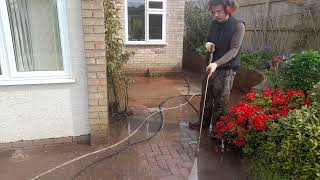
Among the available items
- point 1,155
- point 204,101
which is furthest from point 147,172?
point 1,155

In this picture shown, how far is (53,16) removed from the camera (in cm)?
345

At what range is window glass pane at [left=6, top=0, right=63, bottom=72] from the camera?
3387mm

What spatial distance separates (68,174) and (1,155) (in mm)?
1104

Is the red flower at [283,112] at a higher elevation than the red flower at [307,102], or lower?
lower

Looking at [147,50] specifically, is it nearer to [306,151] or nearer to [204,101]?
[204,101]

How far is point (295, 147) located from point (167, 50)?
7.17m

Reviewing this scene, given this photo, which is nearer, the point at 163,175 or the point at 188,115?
the point at 163,175

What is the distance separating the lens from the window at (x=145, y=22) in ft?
28.4

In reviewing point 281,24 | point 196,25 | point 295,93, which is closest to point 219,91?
point 295,93

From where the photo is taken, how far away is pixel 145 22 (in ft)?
28.8

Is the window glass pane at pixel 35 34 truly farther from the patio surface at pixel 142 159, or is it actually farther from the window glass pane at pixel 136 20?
the window glass pane at pixel 136 20

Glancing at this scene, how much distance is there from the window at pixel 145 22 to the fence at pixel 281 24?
9.17ft

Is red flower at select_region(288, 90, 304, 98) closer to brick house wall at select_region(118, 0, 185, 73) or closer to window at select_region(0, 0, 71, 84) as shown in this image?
window at select_region(0, 0, 71, 84)

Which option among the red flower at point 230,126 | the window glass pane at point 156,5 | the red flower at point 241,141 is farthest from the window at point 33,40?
the window glass pane at point 156,5
